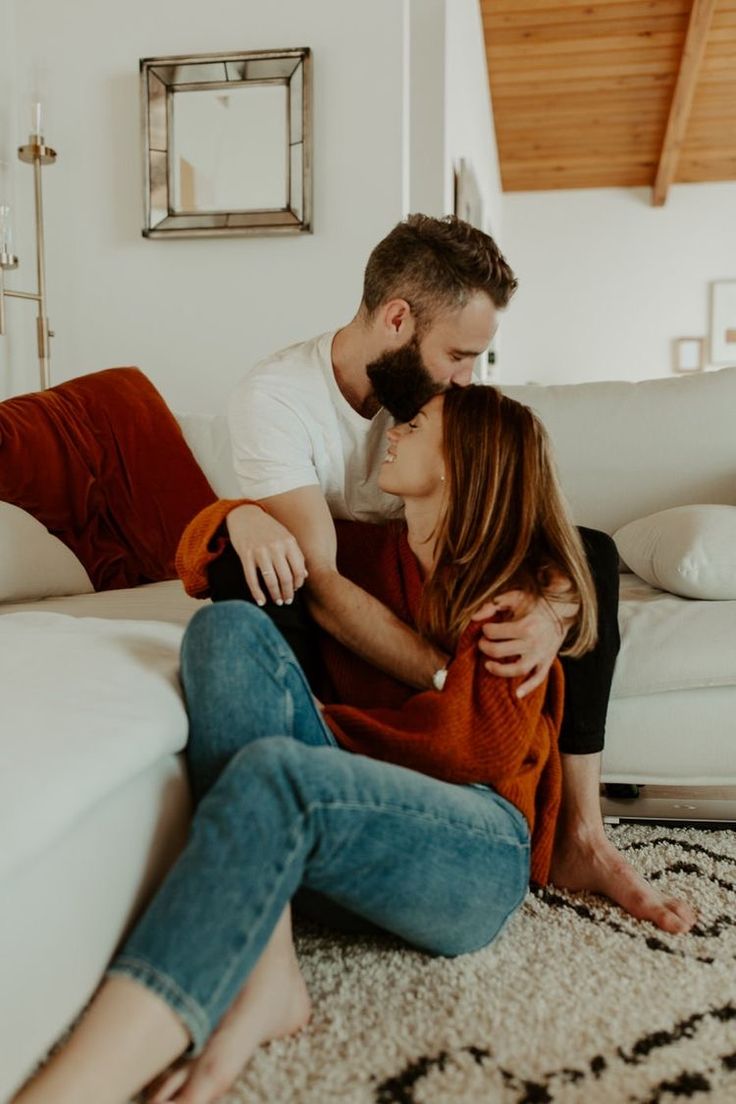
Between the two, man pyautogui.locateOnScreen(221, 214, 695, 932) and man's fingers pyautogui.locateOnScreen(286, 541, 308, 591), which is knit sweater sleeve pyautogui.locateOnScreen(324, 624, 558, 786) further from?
man's fingers pyautogui.locateOnScreen(286, 541, 308, 591)

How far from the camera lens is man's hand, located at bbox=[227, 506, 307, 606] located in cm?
125

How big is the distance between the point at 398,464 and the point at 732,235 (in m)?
6.22

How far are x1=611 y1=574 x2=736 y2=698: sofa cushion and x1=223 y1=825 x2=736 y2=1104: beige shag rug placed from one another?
0.31 metres

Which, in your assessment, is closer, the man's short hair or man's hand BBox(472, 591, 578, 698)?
man's hand BBox(472, 591, 578, 698)

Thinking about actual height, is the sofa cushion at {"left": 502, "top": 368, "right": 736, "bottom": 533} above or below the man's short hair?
below

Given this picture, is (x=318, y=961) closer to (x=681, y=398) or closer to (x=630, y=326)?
(x=681, y=398)

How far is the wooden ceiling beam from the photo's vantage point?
4832 mm

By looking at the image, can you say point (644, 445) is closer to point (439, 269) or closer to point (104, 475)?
point (439, 269)

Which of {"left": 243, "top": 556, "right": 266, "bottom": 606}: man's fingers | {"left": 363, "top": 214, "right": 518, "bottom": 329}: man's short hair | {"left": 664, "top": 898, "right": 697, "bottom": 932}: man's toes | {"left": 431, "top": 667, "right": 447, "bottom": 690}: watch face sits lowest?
{"left": 664, "top": 898, "right": 697, "bottom": 932}: man's toes

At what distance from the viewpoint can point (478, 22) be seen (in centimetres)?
481

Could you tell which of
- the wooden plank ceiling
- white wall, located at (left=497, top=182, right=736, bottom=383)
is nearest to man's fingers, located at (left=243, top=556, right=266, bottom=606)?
the wooden plank ceiling

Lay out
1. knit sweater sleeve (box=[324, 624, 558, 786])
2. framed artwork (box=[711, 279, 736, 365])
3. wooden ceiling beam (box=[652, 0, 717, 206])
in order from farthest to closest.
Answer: framed artwork (box=[711, 279, 736, 365]), wooden ceiling beam (box=[652, 0, 717, 206]), knit sweater sleeve (box=[324, 624, 558, 786])

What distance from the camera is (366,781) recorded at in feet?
2.98

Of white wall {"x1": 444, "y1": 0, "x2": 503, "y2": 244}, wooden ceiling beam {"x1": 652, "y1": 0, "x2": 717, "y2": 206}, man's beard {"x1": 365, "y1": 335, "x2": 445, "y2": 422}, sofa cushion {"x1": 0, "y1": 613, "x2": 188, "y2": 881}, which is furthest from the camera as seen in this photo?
wooden ceiling beam {"x1": 652, "y1": 0, "x2": 717, "y2": 206}
